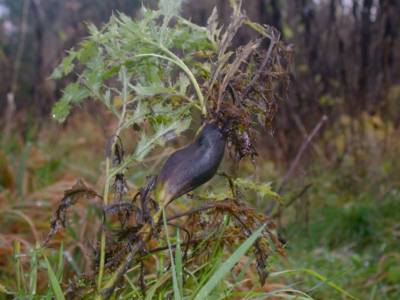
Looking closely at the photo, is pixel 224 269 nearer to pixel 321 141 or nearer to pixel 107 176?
pixel 107 176

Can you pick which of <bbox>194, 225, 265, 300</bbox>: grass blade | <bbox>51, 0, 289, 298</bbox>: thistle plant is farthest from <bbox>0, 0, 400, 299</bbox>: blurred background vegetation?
<bbox>194, 225, 265, 300</bbox>: grass blade

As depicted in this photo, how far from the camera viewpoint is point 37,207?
10.5 ft

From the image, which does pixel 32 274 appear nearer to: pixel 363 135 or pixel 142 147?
pixel 142 147

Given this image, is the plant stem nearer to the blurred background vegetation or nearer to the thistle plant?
the thistle plant

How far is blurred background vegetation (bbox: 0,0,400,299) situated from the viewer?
Result: 342 cm

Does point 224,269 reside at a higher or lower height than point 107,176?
lower

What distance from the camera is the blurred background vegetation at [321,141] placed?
3416 mm

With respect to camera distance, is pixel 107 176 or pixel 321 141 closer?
pixel 107 176

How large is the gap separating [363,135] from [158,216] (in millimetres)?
3525

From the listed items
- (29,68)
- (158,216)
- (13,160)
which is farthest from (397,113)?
(29,68)

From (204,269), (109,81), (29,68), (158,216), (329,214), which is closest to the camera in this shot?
(158,216)

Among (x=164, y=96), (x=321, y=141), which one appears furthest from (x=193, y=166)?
(x=321, y=141)

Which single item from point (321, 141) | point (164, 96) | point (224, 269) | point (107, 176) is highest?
point (164, 96)

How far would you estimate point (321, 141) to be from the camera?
4.95 meters
